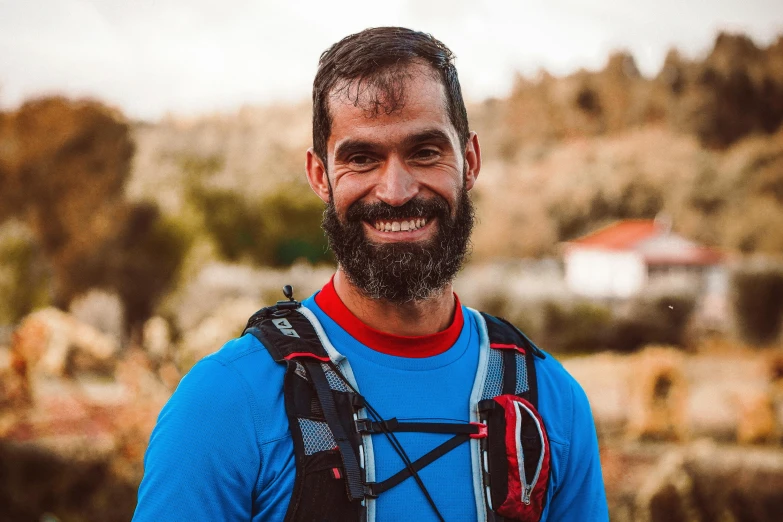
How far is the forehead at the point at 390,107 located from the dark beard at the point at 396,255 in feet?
0.53

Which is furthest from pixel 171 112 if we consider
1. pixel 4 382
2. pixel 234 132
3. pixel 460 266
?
pixel 460 266

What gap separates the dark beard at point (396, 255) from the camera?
1604 millimetres

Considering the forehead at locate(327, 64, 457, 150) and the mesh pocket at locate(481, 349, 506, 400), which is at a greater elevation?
the forehead at locate(327, 64, 457, 150)

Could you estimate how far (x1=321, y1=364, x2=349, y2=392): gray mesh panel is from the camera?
4.70 ft

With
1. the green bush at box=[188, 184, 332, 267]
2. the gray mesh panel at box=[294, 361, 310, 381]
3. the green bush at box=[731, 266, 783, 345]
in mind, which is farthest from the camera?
the green bush at box=[188, 184, 332, 267]

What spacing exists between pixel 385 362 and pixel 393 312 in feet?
0.43

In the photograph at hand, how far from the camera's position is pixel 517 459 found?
4.91 ft

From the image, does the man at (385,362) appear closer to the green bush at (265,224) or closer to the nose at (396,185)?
the nose at (396,185)

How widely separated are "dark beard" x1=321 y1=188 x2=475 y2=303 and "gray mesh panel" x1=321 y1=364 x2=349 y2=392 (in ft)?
0.76

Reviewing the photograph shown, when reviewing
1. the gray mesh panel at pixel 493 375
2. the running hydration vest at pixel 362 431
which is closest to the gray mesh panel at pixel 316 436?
the running hydration vest at pixel 362 431

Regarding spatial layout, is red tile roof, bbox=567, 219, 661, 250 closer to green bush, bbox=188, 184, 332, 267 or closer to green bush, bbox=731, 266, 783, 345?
green bush, bbox=731, 266, 783, 345

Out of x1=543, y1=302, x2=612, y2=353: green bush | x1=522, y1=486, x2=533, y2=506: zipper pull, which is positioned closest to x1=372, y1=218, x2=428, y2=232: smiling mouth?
x1=522, y1=486, x2=533, y2=506: zipper pull

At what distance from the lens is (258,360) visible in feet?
4.70

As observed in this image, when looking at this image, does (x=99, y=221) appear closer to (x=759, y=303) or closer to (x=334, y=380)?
(x=334, y=380)
